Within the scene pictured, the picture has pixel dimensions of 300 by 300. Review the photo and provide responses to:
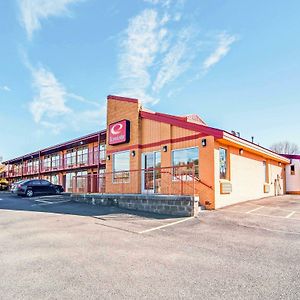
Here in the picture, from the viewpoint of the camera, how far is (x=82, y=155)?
27.1 meters

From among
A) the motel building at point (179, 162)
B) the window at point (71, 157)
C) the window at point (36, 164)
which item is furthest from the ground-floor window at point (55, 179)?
the motel building at point (179, 162)

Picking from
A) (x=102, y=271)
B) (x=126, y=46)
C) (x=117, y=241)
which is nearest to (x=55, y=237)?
(x=117, y=241)

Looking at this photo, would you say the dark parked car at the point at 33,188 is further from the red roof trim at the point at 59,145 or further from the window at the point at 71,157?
the red roof trim at the point at 59,145

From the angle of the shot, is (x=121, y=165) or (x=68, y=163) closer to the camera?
(x=121, y=165)

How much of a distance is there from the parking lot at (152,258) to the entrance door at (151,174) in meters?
4.42

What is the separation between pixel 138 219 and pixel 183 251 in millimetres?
4214

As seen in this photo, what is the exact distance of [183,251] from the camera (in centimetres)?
587

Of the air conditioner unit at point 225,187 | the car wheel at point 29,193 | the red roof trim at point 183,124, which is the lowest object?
the car wheel at point 29,193

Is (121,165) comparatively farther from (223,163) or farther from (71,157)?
(71,157)

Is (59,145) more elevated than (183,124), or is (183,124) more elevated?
(59,145)

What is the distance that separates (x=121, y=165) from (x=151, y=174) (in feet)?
9.33

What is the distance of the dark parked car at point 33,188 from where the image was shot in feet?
72.3

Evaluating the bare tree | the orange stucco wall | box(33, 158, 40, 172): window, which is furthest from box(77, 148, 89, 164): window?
the bare tree

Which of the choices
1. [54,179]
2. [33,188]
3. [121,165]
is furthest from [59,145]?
[121,165]
